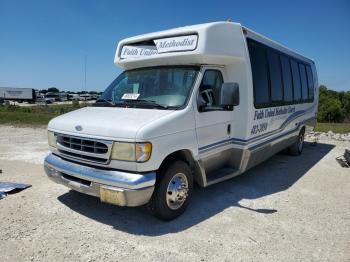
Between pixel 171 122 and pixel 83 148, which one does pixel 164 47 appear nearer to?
pixel 171 122

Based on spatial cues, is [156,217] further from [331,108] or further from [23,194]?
[331,108]

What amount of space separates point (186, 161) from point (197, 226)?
102 centimetres

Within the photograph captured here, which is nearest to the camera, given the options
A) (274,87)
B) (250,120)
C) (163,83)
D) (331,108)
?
(163,83)

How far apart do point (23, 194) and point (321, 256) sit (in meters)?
4.87

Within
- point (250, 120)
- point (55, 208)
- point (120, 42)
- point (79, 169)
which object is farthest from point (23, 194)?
point (250, 120)

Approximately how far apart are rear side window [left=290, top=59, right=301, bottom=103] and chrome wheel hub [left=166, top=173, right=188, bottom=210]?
5.31m

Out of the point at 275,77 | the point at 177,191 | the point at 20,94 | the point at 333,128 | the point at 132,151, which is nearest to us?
the point at 132,151

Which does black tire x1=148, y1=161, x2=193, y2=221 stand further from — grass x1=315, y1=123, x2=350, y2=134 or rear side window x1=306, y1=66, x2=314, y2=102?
grass x1=315, y1=123, x2=350, y2=134

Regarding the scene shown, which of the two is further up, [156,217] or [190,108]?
[190,108]

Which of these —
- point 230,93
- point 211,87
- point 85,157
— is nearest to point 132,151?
point 85,157

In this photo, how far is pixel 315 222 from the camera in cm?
477

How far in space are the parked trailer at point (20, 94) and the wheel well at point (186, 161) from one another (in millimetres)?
68863

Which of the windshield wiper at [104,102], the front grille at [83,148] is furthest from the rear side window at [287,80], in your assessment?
the front grille at [83,148]

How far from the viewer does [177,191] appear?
4691 mm
